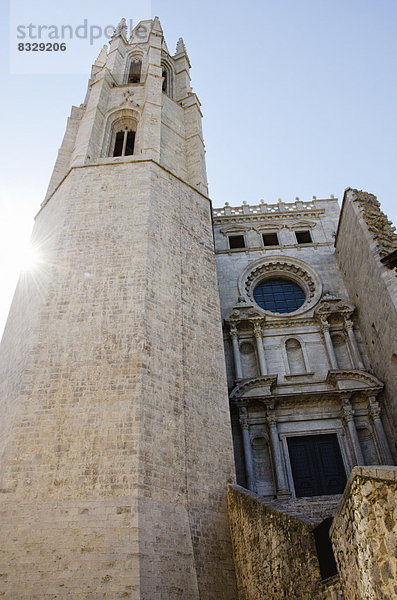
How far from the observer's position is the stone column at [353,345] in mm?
12939

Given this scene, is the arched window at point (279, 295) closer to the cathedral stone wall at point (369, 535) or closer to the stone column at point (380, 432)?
the stone column at point (380, 432)

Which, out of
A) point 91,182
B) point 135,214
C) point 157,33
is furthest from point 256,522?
point 157,33

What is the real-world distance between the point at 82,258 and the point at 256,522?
278 inches

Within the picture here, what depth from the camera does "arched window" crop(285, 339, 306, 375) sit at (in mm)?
13305

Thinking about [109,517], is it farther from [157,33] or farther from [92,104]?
[157,33]

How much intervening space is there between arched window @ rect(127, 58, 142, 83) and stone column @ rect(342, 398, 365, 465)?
17.3 meters

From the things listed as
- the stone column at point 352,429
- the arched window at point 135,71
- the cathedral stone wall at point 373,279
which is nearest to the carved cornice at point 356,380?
the cathedral stone wall at point 373,279

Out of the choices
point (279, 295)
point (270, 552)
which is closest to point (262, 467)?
point (270, 552)

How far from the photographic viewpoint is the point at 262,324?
1422cm

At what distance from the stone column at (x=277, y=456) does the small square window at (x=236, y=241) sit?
7.02 metres

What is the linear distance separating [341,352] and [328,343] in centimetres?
54

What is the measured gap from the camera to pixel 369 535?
13.6 feet

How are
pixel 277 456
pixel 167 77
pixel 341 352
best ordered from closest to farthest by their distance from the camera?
pixel 277 456 < pixel 341 352 < pixel 167 77

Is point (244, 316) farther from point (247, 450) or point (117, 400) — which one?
point (117, 400)
